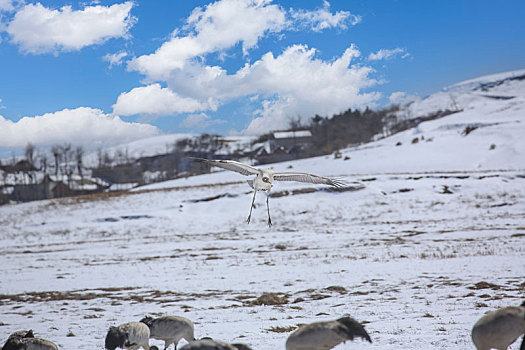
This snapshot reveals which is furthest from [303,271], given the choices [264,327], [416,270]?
[264,327]

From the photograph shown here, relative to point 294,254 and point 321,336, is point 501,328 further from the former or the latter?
point 294,254

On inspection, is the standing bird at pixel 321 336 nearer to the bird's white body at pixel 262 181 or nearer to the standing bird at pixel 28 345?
the standing bird at pixel 28 345

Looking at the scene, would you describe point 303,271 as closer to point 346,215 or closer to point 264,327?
point 264,327

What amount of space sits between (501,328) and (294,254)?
1829 cm

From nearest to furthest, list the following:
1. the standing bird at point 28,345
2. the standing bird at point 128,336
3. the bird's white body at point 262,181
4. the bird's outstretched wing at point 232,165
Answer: the standing bird at point 28,345 < the standing bird at point 128,336 < the bird's outstretched wing at point 232,165 < the bird's white body at point 262,181

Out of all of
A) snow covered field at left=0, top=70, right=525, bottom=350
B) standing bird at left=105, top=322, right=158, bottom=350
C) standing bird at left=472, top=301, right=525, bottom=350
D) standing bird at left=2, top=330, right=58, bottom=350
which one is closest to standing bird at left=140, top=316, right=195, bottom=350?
standing bird at left=105, top=322, right=158, bottom=350

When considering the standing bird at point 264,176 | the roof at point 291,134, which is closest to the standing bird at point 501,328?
the standing bird at point 264,176

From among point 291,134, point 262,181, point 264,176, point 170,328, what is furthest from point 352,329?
point 291,134

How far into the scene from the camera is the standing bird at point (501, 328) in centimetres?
399

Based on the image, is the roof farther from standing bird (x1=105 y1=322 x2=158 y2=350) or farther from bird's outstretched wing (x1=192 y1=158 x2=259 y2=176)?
standing bird (x1=105 y1=322 x2=158 y2=350)

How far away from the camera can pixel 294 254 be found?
22.1 meters

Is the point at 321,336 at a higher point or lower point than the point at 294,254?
higher

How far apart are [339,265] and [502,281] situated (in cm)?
676

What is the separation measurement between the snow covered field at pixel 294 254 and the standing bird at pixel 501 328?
2.49 metres
